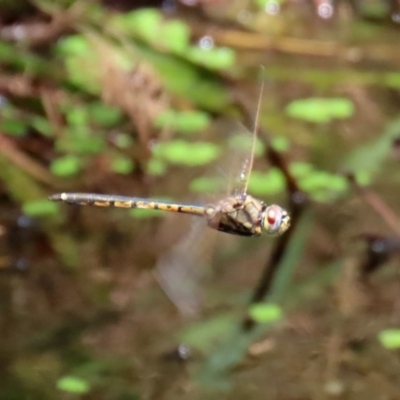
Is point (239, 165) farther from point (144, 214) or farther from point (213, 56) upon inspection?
point (213, 56)

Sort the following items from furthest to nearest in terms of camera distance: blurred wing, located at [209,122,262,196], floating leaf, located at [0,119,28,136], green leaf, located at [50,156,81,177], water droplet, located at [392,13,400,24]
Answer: water droplet, located at [392,13,400,24]
floating leaf, located at [0,119,28,136]
green leaf, located at [50,156,81,177]
blurred wing, located at [209,122,262,196]

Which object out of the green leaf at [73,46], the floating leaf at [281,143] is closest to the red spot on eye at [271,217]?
the floating leaf at [281,143]

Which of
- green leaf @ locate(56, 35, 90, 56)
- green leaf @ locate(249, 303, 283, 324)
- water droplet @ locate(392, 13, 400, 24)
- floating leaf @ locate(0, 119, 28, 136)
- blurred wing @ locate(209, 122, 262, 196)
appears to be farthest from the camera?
water droplet @ locate(392, 13, 400, 24)

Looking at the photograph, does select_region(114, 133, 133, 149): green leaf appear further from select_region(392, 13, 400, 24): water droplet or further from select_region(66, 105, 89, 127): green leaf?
select_region(392, 13, 400, 24): water droplet

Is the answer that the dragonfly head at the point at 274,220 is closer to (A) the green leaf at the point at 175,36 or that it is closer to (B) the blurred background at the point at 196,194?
(B) the blurred background at the point at 196,194

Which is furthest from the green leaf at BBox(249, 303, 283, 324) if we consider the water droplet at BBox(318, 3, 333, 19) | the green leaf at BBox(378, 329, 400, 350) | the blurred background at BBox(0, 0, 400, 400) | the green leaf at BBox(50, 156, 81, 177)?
the water droplet at BBox(318, 3, 333, 19)

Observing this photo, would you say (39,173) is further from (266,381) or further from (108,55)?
(266,381)
